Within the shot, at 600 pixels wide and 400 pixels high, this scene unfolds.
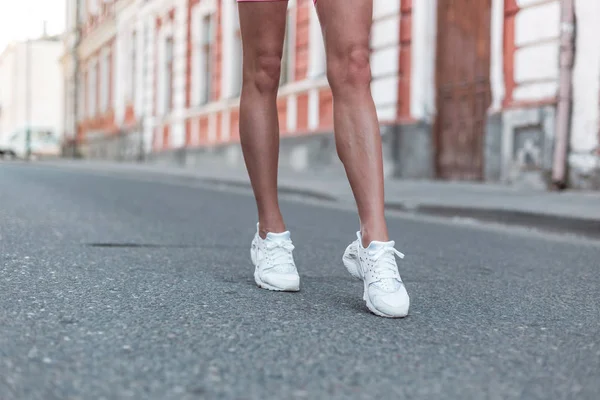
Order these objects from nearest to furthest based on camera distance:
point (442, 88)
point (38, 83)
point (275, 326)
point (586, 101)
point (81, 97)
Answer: point (275, 326), point (586, 101), point (442, 88), point (81, 97), point (38, 83)

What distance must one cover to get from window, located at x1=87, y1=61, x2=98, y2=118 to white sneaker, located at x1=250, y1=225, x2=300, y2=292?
96.2 ft

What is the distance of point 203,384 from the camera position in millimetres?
1509

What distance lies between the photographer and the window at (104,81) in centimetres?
2886

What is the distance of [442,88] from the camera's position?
1163 cm

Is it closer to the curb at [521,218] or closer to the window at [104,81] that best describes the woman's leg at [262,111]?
the curb at [521,218]

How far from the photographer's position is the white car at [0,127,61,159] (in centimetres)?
3247

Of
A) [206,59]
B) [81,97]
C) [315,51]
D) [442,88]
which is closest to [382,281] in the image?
[442,88]

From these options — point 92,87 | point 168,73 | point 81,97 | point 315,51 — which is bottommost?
point 315,51

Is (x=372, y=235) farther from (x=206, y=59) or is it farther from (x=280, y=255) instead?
(x=206, y=59)

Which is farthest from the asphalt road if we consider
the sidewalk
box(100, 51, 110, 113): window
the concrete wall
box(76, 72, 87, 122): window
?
box(76, 72, 87, 122): window

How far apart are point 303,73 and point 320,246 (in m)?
10.6

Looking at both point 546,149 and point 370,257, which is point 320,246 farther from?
point 546,149

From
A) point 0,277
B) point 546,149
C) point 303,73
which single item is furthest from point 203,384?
point 303,73

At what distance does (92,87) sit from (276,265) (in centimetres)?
3017
